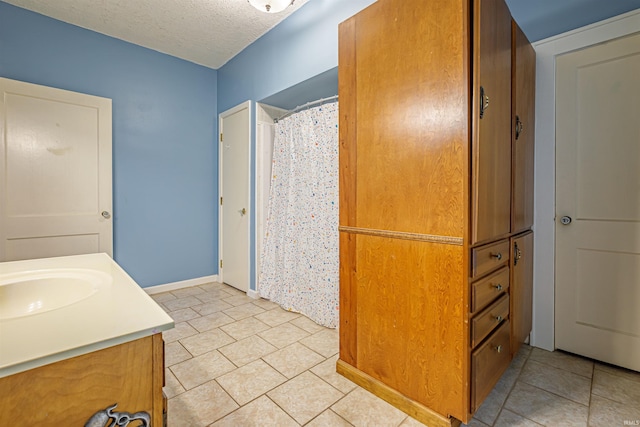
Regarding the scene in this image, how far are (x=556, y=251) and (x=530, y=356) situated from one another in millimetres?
700

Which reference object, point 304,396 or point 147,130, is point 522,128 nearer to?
point 304,396

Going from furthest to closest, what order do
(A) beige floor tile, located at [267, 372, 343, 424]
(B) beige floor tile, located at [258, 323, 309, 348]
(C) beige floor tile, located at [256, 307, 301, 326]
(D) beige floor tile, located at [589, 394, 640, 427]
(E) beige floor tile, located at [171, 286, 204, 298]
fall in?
1. (E) beige floor tile, located at [171, 286, 204, 298]
2. (C) beige floor tile, located at [256, 307, 301, 326]
3. (B) beige floor tile, located at [258, 323, 309, 348]
4. (A) beige floor tile, located at [267, 372, 343, 424]
5. (D) beige floor tile, located at [589, 394, 640, 427]

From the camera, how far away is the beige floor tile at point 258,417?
1.38m

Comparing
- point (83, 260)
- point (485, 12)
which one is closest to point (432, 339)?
point (485, 12)

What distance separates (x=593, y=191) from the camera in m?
1.76

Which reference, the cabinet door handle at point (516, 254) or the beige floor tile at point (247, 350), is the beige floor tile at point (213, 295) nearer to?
the beige floor tile at point (247, 350)

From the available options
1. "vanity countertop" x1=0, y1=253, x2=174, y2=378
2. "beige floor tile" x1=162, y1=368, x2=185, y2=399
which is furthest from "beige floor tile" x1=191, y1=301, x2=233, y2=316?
"vanity countertop" x1=0, y1=253, x2=174, y2=378

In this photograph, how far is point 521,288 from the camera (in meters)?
1.75

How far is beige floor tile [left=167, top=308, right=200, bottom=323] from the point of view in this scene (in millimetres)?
2588

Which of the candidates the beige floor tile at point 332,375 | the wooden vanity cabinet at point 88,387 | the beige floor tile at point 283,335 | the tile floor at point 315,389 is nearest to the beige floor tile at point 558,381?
the tile floor at point 315,389

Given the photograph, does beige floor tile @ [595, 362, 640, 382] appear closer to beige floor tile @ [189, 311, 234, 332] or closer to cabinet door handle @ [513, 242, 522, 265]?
cabinet door handle @ [513, 242, 522, 265]

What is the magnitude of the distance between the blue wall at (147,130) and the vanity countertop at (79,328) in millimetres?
2567

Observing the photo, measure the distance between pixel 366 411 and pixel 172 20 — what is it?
3397 mm

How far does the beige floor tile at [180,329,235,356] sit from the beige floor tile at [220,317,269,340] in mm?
56
